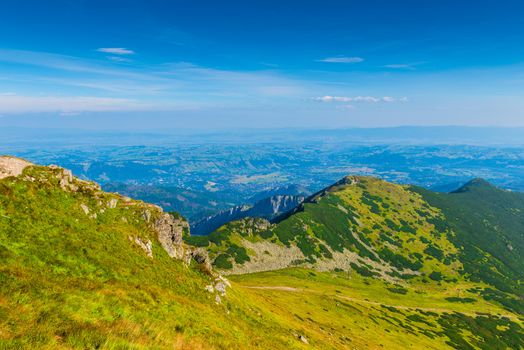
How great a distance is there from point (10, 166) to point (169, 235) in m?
27.9

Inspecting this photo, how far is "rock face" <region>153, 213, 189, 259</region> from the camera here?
5975cm

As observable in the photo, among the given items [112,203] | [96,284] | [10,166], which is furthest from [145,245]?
[96,284]

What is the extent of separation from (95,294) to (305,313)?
275 feet

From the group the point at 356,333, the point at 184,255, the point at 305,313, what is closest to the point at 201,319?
the point at 184,255

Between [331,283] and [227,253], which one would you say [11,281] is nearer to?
[227,253]

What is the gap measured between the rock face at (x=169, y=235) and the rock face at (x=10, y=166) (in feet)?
75.1

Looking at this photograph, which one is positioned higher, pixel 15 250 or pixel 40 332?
pixel 40 332

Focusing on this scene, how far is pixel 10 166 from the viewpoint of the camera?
1832 inches

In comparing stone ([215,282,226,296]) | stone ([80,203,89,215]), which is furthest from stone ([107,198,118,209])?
stone ([215,282,226,296])

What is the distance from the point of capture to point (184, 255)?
205 feet

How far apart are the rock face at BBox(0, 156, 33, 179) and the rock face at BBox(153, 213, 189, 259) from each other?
22877 mm

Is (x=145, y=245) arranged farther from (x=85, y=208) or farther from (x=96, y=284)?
(x=96, y=284)

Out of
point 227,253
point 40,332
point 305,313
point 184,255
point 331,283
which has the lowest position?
point 331,283

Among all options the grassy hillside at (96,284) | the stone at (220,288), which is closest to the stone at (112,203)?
the grassy hillside at (96,284)
